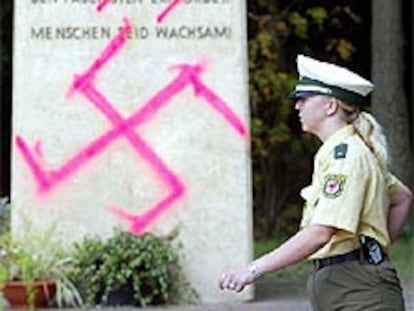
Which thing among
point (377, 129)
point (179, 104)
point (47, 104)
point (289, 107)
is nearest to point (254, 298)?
point (179, 104)

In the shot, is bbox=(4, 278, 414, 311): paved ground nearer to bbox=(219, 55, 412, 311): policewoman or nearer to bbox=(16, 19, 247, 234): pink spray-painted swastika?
bbox=(16, 19, 247, 234): pink spray-painted swastika

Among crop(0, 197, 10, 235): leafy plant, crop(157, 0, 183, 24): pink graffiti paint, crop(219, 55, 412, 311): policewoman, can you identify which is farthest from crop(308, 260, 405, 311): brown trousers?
crop(0, 197, 10, 235): leafy plant

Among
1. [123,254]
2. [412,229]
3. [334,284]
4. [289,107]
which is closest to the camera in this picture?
[334,284]

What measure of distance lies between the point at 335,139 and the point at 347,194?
0.25m

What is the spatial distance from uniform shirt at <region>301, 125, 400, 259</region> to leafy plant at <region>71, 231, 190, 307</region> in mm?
4763

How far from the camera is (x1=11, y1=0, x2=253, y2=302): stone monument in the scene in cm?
939

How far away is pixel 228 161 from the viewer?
30.8 ft

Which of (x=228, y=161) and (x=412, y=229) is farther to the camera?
(x=412, y=229)

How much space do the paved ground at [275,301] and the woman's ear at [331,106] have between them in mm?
4663

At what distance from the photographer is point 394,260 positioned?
12195mm

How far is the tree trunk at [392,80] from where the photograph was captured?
15.3 metres

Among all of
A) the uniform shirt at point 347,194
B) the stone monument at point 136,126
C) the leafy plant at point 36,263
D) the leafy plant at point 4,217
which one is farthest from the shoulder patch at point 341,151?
the leafy plant at point 4,217

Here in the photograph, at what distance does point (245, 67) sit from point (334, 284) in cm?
507

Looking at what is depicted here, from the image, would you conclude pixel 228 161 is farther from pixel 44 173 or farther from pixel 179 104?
pixel 44 173
